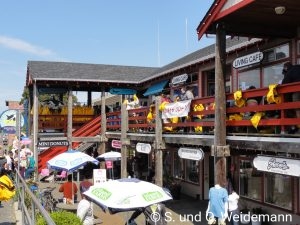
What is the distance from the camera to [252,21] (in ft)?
35.3

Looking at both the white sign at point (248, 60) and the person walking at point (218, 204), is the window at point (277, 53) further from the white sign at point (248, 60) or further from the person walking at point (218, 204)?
the person walking at point (218, 204)

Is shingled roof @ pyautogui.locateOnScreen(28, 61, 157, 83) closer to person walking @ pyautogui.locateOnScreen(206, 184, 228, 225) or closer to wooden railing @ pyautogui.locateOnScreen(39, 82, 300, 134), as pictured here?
wooden railing @ pyautogui.locateOnScreen(39, 82, 300, 134)

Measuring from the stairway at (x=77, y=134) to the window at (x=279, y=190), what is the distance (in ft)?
38.8

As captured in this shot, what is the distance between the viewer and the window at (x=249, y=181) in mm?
14267

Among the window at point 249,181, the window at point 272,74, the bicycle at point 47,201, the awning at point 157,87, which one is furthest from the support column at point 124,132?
the window at point 272,74

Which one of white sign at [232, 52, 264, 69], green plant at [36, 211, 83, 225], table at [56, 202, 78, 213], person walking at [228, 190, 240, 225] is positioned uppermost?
white sign at [232, 52, 264, 69]

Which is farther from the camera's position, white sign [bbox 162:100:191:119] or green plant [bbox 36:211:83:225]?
white sign [bbox 162:100:191:119]

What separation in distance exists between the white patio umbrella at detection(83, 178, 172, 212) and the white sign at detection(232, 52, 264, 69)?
20.9 feet

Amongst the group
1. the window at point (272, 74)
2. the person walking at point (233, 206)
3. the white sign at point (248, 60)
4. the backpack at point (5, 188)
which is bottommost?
the person walking at point (233, 206)

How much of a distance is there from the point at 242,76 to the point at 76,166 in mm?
Answer: 6550

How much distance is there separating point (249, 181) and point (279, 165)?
6416mm

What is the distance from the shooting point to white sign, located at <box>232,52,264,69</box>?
13.4 meters

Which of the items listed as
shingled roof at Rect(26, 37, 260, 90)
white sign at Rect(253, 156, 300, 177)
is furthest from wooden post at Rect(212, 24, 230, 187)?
shingled roof at Rect(26, 37, 260, 90)

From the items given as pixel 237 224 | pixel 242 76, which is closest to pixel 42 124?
pixel 242 76
